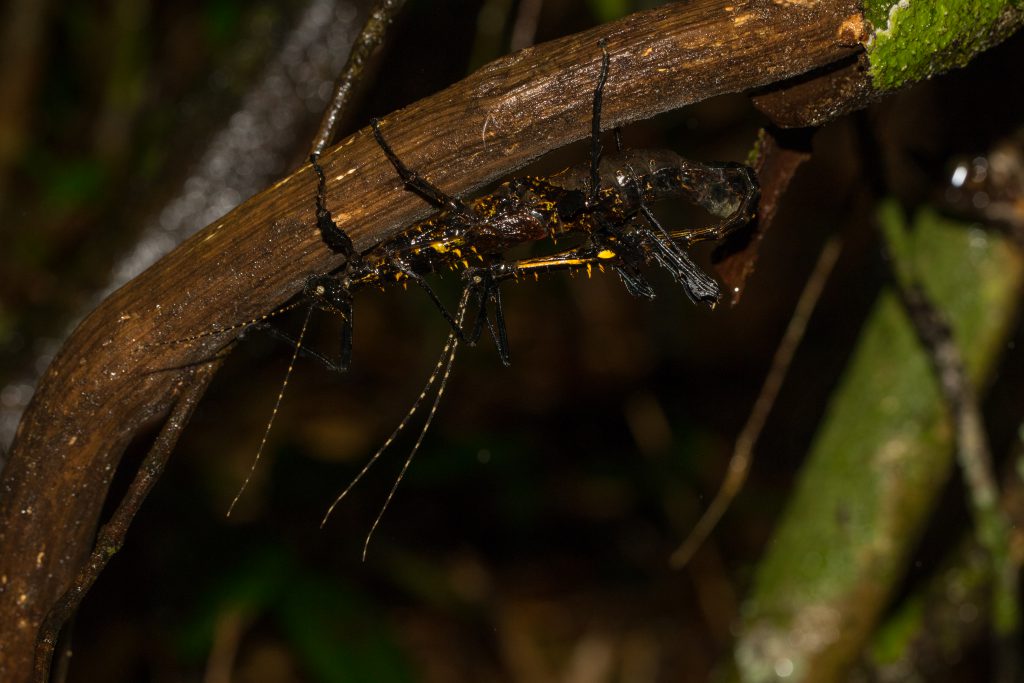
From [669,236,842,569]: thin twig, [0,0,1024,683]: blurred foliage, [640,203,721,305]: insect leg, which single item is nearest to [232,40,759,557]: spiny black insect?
[640,203,721,305]: insect leg

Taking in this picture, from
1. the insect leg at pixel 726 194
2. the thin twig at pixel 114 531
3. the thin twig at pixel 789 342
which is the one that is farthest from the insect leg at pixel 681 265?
the thin twig at pixel 114 531

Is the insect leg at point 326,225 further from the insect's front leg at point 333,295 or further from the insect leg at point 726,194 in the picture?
the insect leg at point 726,194

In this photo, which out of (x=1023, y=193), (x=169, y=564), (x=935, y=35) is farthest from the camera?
(x=169, y=564)

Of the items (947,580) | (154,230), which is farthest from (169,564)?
(947,580)

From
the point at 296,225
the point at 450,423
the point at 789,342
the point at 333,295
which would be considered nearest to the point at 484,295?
the point at 333,295

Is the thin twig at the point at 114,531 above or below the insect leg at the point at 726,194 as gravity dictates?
above

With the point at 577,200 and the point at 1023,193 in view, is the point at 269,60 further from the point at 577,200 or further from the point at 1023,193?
the point at 1023,193
